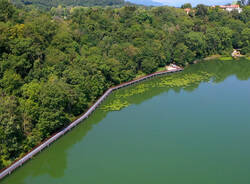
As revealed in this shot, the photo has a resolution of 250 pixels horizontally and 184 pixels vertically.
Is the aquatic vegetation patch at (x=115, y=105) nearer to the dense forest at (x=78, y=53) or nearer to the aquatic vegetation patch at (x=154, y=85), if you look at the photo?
the aquatic vegetation patch at (x=154, y=85)

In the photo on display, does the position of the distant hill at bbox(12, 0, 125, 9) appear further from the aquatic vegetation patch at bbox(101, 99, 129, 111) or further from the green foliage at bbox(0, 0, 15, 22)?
the aquatic vegetation patch at bbox(101, 99, 129, 111)

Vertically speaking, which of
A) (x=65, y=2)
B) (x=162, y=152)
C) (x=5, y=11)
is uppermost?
(x=65, y=2)

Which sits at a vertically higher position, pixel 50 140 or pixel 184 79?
pixel 184 79

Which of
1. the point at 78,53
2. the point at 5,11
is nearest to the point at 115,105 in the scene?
the point at 78,53

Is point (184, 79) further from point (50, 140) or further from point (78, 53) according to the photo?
point (50, 140)

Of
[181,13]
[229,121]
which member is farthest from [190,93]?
[181,13]

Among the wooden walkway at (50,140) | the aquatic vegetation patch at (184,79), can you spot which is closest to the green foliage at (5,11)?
the wooden walkway at (50,140)

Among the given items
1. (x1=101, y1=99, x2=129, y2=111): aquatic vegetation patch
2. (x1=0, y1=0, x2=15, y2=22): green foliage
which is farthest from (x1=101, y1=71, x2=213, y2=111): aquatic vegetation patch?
(x1=0, y1=0, x2=15, y2=22): green foliage

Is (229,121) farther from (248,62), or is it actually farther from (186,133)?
(248,62)

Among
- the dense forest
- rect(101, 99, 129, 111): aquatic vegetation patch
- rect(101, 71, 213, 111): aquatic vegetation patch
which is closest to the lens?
the dense forest
